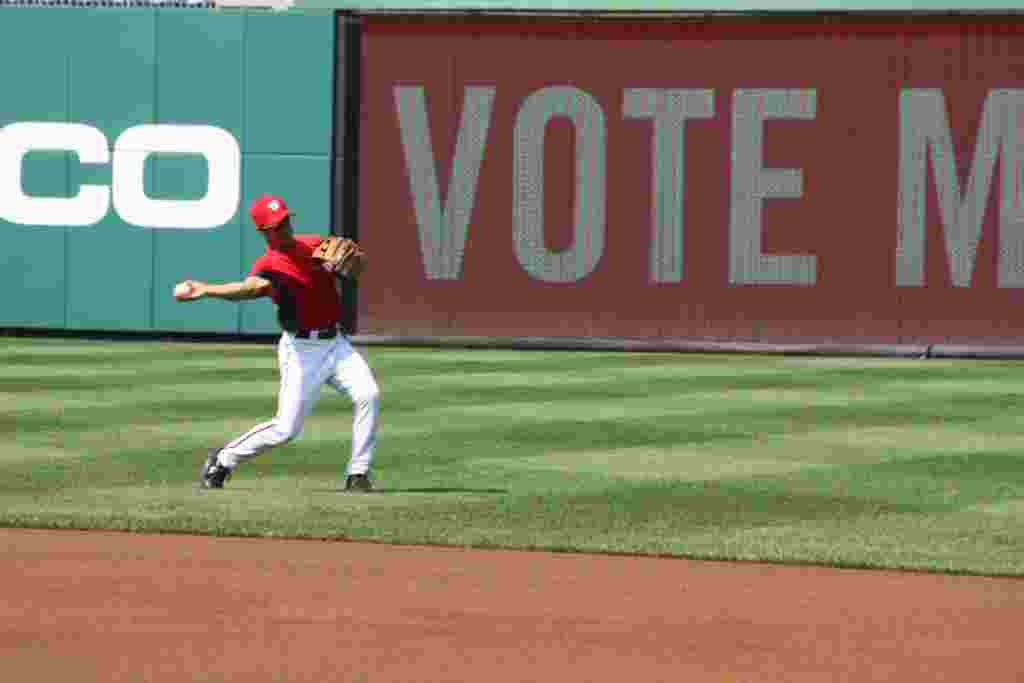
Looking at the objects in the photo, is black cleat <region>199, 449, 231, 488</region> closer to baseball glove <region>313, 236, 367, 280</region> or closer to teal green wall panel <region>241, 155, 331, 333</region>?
baseball glove <region>313, 236, 367, 280</region>

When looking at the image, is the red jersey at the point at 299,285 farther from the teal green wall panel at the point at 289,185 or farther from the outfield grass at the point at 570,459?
the teal green wall panel at the point at 289,185

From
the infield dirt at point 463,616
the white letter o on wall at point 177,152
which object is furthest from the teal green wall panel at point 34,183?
the infield dirt at point 463,616

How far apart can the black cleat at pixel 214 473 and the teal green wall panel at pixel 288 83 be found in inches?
638

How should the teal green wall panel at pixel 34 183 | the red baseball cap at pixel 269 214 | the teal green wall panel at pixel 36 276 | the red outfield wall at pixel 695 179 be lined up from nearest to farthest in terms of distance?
the red baseball cap at pixel 269 214 < the red outfield wall at pixel 695 179 < the teal green wall panel at pixel 34 183 < the teal green wall panel at pixel 36 276

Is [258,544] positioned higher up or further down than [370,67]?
further down

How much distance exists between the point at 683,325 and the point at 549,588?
19.3 metres

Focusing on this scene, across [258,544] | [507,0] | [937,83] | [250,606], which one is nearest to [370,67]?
[507,0]

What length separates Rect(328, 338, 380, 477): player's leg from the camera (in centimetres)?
1477

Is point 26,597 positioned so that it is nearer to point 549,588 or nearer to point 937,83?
point 549,588

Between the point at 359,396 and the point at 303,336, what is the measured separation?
0.50 metres

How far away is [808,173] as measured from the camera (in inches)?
1193

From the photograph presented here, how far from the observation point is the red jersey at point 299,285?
14.5 meters

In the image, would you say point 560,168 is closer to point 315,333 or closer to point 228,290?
point 315,333

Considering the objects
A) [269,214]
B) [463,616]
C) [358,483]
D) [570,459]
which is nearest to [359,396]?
[358,483]
